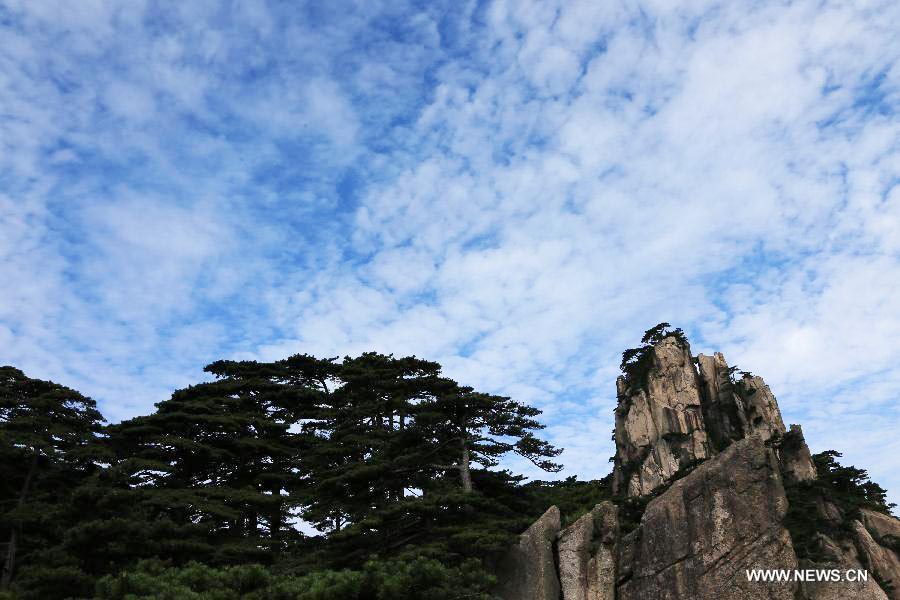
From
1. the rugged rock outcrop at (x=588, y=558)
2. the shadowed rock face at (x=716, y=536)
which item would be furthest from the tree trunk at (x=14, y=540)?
the shadowed rock face at (x=716, y=536)

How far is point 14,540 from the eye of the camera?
2069cm

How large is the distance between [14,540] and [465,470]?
51.9 ft

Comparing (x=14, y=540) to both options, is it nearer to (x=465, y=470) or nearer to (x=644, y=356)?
(x=465, y=470)

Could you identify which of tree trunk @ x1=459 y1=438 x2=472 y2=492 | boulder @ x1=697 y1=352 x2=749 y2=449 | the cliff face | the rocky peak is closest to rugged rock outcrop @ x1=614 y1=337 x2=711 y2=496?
the rocky peak

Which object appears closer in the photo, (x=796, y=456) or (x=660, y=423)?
(x=796, y=456)

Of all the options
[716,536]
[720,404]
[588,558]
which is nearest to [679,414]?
[720,404]

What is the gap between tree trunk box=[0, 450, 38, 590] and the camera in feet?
A: 65.4

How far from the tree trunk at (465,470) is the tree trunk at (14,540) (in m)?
14.9

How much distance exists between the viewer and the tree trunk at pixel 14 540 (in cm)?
1992

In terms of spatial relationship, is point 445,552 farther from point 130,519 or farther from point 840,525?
point 840,525

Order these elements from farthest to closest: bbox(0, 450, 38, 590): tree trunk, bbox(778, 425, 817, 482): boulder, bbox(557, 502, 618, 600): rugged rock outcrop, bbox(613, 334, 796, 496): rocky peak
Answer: bbox(613, 334, 796, 496): rocky peak
bbox(778, 425, 817, 482): boulder
bbox(0, 450, 38, 590): tree trunk
bbox(557, 502, 618, 600): rugged rock outcrop

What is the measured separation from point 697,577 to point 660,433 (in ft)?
39.4

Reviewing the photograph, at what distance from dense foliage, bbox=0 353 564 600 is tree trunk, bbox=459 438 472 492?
0.17 feet

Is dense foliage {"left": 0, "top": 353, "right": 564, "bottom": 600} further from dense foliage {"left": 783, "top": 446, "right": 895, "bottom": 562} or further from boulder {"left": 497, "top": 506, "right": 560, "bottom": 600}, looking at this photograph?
dense foliage {"left": 783, "top": 446, "right": 895, "bottom": 562}
